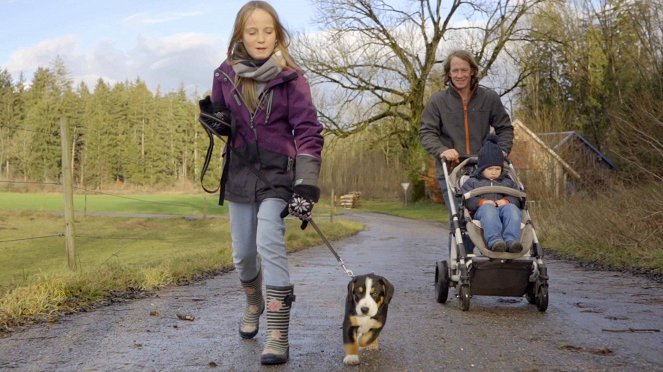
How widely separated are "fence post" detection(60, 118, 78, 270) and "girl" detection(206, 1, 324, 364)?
4.59m

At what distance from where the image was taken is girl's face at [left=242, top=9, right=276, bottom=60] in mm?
4406

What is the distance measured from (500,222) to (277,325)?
8.14 feet

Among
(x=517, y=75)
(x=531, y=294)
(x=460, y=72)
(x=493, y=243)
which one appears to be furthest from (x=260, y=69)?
(x=517, y=75)

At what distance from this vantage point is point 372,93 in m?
38.8

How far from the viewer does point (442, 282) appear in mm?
6230

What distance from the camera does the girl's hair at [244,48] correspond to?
4.38m

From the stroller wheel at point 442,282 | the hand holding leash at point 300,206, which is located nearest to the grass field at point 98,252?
the hand holding leash at point 300,206

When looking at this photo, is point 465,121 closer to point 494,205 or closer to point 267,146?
point 494,205

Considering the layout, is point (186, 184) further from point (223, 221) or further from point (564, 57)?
point (564, 57)

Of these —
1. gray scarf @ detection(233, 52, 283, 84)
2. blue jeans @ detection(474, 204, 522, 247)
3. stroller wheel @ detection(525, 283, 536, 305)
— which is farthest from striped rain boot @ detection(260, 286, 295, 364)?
stroller wheel @ detection(525, 283, 536, 305)

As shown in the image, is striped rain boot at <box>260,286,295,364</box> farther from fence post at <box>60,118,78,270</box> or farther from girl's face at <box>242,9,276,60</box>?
fence post at <box>60,118,78,270</box>

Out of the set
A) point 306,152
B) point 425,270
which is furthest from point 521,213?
point 425,270

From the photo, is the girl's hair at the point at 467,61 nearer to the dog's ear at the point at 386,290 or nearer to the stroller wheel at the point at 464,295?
the stroller wheel at the point at 464,295

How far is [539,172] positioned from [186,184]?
2676 inches
